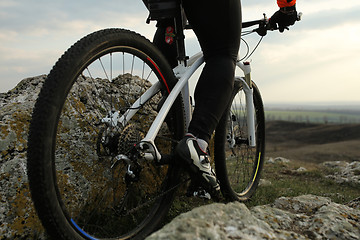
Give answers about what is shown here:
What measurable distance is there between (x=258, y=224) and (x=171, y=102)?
3.05 ft

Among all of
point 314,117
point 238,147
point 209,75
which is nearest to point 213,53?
point 209,75

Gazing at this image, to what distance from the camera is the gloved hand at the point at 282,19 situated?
275cm

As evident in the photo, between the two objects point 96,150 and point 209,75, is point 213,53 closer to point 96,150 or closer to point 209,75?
point 209,75

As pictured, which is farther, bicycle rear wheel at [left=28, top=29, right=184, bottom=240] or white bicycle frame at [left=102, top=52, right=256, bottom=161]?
white bicycle frame at [left=102, top=52, right=256, bottom=161]

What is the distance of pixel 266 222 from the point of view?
1871mm

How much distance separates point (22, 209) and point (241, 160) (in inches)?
93.2

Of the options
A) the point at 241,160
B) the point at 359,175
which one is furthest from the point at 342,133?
the point at 241,160

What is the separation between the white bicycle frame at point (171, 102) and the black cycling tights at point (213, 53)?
180mm

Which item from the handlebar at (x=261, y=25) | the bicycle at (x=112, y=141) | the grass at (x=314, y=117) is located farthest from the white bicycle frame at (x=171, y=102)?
the grass at (x=314, y=117)

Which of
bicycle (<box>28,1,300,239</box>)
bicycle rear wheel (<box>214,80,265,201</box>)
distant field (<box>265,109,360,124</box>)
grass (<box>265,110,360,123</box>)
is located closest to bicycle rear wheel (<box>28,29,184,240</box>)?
bicycle (<box>28,1,300,239</box>)

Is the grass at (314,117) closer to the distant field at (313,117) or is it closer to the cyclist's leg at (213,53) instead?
the distant field at (313,117)

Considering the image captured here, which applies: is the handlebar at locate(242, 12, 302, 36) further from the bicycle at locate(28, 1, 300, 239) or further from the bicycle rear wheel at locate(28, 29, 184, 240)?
the bicycle rear wheel at locate(28, 29, 184, 240)

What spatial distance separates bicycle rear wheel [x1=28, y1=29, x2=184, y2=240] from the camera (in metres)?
1.50

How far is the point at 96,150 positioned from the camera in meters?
2.15
